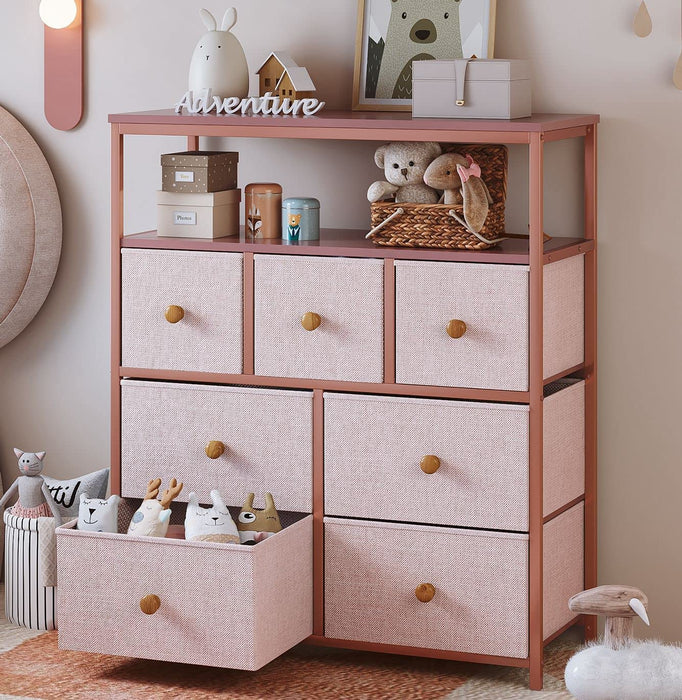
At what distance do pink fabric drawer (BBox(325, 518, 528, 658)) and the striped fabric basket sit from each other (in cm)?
64

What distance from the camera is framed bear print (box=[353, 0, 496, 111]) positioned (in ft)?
9.46

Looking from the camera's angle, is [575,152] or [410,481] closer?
[410,481]

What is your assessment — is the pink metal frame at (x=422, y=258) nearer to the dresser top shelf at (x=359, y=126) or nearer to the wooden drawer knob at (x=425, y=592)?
the dresser top shelf at (x=359, y=126)

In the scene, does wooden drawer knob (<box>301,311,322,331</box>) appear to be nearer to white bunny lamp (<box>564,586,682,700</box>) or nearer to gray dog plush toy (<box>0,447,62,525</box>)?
gray dog plush toy (<box>0,447,62,525</box>)

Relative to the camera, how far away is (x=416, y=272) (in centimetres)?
266

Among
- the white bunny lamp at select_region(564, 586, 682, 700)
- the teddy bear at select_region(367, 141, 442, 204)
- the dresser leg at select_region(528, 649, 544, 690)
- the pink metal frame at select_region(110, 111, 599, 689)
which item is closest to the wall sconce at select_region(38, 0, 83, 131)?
the pink metal frame at select_region(110, 111, 599, 689)

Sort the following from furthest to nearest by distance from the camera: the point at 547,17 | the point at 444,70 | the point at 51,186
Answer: the point at 51,186
the point at 547,17
the point at 444,70

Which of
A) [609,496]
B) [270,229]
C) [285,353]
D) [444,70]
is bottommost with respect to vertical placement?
[609,496]

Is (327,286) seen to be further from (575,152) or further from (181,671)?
(181,671)

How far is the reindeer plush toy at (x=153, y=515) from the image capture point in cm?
271

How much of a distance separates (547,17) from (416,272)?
0.65 m

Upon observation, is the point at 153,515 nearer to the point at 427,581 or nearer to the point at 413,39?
the point at 427,581

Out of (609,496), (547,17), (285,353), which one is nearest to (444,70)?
(547,17)

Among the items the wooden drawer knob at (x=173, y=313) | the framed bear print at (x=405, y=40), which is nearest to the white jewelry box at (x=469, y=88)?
the framed bear print at (x=405, y=40)
